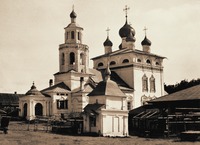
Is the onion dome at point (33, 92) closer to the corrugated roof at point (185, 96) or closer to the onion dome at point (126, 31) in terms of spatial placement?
the onion dome at point (126, 31)

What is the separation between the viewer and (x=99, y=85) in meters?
31.6

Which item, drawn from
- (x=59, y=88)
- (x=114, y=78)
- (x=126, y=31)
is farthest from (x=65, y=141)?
(x=126, y=31)

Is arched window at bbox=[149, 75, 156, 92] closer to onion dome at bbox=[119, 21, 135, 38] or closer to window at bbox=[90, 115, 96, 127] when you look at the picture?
onion dome at bbox=[119, 21, 135, 38]

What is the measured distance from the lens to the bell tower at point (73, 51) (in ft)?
144

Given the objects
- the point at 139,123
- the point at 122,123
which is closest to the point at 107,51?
the point at 139,123

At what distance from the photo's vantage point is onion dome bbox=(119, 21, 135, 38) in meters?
51.2

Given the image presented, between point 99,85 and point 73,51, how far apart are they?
1339 cm

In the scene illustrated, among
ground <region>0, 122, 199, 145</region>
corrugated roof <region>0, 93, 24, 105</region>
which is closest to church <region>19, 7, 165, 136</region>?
ground <region>0, 122, 199, 145</region>

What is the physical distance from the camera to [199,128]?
28578mm

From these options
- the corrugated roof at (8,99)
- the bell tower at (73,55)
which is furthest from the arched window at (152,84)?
the corrugated roof at (8,99)

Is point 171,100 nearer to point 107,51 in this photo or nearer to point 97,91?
point 97,91

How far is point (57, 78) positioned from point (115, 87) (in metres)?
14.3

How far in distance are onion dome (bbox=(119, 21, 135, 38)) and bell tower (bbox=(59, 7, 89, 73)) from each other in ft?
28.2

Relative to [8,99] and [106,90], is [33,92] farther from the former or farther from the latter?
[8,99]
